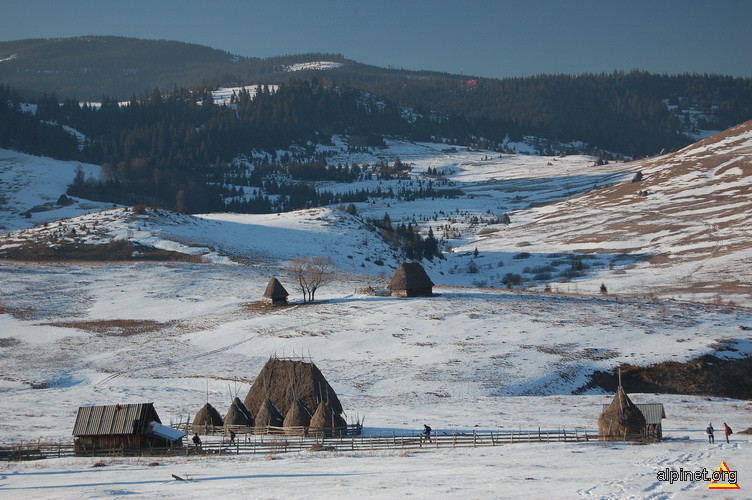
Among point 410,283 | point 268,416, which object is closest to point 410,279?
point 410,283

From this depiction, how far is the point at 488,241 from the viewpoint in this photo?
6358 inches

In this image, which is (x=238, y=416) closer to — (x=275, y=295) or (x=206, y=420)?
(x=206, y=420)

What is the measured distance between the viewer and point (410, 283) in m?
76.8

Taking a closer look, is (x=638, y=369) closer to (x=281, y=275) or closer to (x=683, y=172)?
(x=281, y=275)

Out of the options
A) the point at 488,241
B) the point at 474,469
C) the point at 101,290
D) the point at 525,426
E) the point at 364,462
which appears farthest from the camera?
the point at 488,241

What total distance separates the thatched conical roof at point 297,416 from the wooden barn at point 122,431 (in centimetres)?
572

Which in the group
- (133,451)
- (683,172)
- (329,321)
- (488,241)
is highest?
(683,172)

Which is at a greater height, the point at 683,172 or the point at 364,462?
the point at 683,172

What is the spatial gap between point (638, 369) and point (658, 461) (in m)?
27.5

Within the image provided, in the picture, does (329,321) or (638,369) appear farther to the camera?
(329,321)

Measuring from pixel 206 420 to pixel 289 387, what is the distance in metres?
4.93

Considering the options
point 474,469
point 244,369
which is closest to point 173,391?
point 244,369

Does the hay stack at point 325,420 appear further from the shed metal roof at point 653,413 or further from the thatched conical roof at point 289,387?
the shed metal roof at point 653,413

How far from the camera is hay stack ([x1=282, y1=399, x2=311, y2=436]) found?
39750 millimetres
